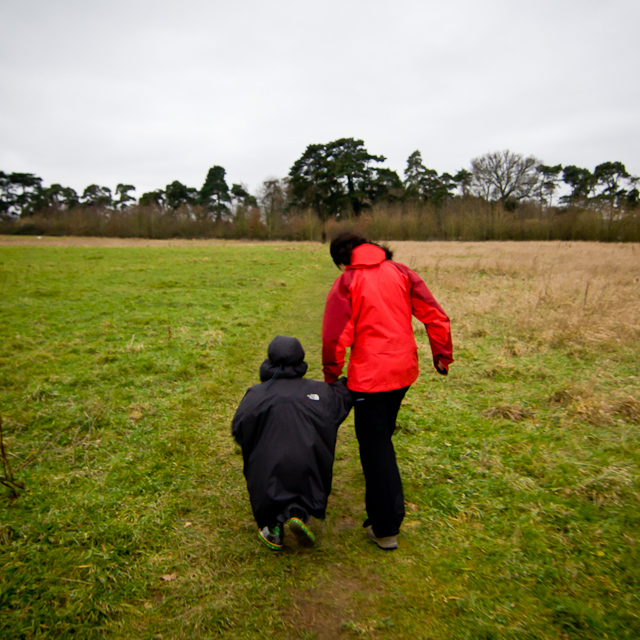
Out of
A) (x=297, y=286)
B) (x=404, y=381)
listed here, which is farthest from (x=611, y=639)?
(x=297, y=286)

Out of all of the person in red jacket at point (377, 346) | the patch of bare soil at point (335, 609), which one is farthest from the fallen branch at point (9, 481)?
the person in red jacket at point (377, 346)

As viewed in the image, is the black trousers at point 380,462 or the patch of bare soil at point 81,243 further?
the patch of bare soil at point 81,243

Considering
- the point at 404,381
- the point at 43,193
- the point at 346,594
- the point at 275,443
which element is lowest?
the point at 346,594

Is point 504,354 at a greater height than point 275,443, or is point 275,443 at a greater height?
point 275,443

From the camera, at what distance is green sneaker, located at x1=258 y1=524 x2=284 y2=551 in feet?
9.15

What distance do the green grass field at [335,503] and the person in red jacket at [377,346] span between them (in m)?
0.47

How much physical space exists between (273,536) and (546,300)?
909 cm

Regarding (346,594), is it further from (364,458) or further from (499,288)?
(499,288)

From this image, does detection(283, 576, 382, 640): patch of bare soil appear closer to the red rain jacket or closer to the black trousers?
the black trousers

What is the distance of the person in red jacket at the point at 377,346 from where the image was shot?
9.18 ft

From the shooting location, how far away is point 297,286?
15680 mm

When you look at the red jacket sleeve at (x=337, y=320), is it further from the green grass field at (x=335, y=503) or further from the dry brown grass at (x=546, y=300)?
the dry brown grass at (x=546, y=300)

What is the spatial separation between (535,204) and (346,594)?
50.3 meters

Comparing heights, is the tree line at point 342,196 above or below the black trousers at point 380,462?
above
